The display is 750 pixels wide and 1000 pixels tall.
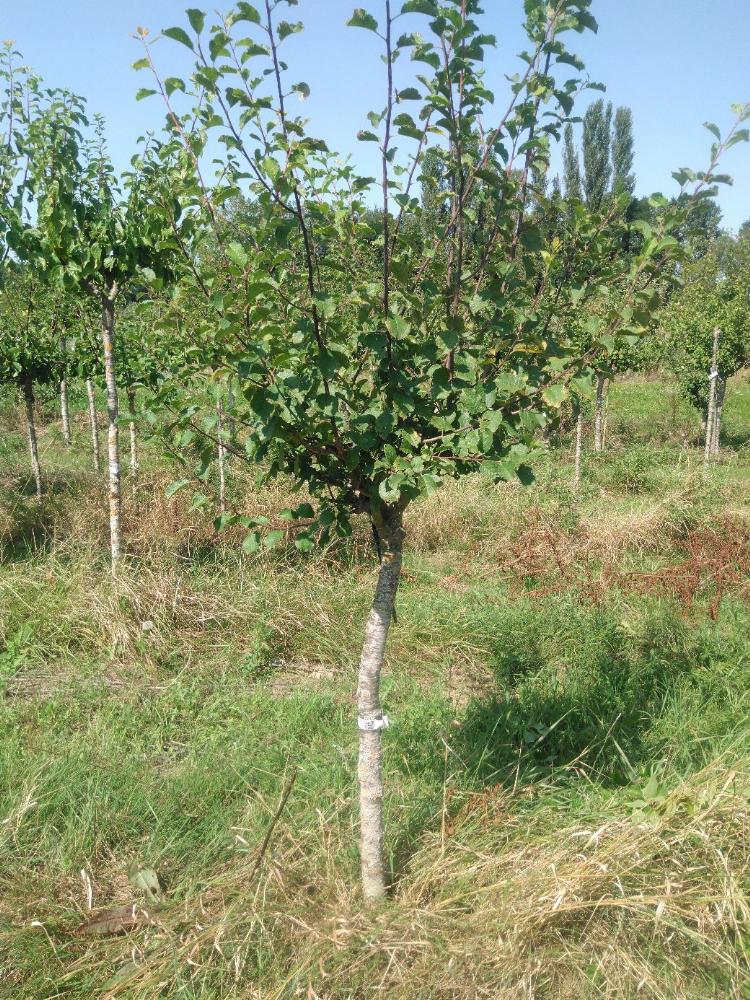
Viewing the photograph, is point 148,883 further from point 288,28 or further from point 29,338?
point 29,338

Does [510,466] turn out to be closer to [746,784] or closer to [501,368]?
[501,368]

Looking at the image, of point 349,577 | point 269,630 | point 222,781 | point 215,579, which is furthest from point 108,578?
point 222,781

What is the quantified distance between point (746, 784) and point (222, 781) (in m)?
2.27

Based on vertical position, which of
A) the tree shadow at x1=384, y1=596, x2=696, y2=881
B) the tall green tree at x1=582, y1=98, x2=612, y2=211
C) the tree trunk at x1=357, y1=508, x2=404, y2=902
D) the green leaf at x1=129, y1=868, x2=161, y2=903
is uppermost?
the tall green tree at x1=582, y1=98, x2=612, y2=211

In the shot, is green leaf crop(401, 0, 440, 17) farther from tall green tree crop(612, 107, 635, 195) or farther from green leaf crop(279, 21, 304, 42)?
tall green tree crop(612, 107, 635, 195)

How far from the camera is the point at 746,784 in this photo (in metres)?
3.10

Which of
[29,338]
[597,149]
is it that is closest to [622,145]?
[597,149]

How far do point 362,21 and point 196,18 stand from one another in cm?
44

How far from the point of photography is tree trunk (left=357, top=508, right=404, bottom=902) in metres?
2.75

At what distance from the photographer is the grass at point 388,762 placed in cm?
253

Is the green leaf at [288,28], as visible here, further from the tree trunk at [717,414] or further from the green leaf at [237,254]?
the tree trunk at [717,414]

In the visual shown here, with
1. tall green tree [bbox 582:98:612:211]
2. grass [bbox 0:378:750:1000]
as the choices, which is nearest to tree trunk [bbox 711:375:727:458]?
grass [bbox 0:378:750:1000]

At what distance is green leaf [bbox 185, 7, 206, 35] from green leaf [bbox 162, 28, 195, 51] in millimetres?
40

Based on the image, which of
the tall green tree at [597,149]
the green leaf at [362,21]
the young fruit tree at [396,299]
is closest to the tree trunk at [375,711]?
the young fruit tree at [396,299]
